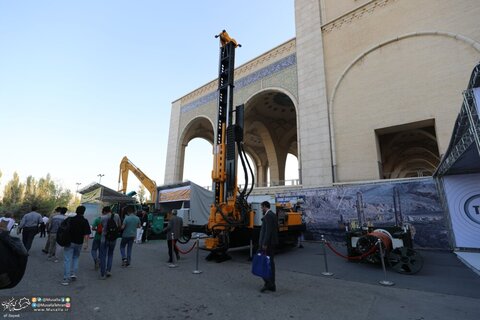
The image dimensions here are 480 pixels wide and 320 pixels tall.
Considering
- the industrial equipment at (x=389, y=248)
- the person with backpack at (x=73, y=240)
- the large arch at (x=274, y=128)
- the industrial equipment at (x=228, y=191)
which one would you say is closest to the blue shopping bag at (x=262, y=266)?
the industrial equipment at (x=228, y=191)

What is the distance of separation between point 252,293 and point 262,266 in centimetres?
48

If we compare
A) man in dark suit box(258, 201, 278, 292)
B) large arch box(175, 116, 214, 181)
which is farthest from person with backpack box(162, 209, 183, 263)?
large arch box(175, 116, 214, 181)

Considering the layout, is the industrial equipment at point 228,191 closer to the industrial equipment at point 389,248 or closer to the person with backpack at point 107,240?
the industrial equipment at point 389,248

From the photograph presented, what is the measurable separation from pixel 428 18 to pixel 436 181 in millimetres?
7289

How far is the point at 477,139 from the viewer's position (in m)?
3.59

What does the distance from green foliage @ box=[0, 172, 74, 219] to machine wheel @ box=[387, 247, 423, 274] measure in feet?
141

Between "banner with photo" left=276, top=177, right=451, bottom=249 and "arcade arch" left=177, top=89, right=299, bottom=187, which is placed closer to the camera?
"banner with photo" left=276, top=177, right=451, bottom=249

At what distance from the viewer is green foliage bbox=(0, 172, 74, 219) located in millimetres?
34728

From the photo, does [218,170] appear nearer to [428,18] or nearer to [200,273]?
[200,273]

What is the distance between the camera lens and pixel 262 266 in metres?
4.12

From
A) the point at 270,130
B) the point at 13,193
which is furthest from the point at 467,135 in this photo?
the point at 13,193

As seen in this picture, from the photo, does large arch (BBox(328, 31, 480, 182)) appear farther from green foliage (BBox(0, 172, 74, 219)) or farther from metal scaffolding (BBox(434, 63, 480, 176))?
green foliage (BBox(0, 172, 74, 219))

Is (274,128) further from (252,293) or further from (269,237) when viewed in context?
(252,293)

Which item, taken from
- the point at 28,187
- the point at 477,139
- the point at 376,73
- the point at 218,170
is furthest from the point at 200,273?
the point at 28,187
